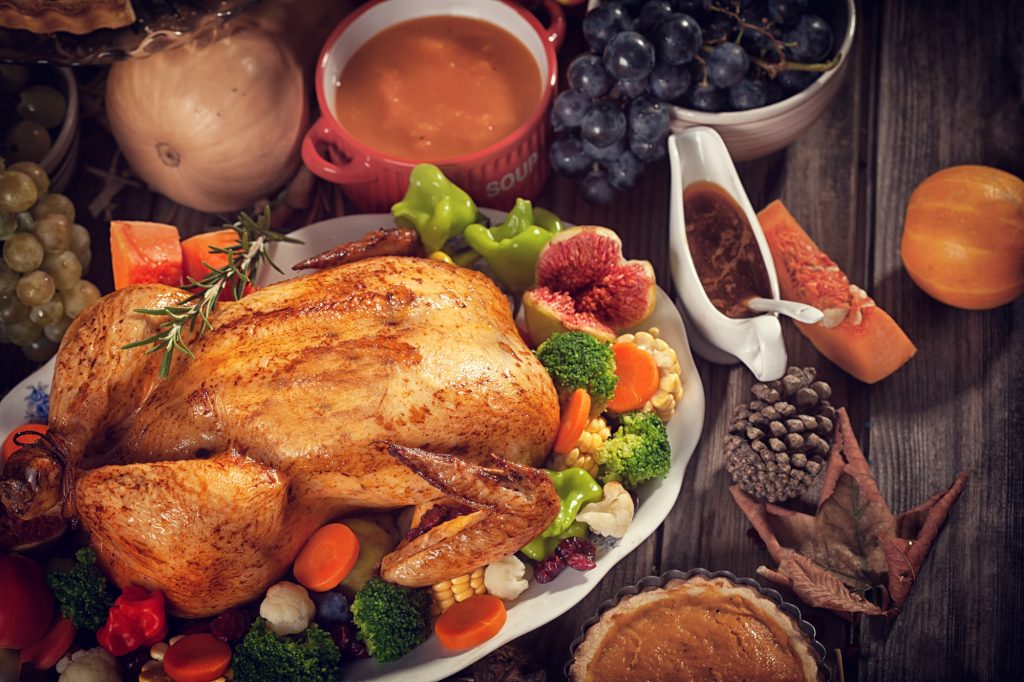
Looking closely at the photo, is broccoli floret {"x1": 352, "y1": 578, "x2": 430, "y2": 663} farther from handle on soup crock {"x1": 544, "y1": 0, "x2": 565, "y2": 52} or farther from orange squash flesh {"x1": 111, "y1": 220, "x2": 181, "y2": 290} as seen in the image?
handle on soup crock {"x1": 544, "y1": 0, "x2": 565, "y2": 52}

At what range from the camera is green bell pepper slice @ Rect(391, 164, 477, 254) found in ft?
7.82

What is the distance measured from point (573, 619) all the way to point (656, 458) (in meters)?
0.49

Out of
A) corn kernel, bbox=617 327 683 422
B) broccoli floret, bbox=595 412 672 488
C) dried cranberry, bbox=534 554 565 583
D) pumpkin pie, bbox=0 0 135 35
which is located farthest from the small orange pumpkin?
pumpkin pie, bbox=0 0 135 35

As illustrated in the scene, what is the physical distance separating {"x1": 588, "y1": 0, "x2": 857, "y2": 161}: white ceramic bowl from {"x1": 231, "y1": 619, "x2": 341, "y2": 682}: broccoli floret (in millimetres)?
1469

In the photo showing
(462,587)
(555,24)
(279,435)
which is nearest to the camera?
(279,435)

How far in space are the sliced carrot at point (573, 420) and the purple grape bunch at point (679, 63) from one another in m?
0.65

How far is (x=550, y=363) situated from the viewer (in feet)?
7.38

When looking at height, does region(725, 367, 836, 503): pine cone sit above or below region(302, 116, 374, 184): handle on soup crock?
below

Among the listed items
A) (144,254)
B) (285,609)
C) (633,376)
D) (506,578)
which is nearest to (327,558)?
(285,609)

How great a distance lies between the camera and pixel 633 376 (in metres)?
2.30

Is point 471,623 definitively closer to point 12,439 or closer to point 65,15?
point 12,439

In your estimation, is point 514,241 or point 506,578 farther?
point 514,241

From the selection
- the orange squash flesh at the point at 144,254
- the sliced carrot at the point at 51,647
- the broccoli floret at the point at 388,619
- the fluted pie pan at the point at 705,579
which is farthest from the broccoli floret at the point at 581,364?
the sliced carrot at the point at 51,647

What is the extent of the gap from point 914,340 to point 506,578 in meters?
1.27
